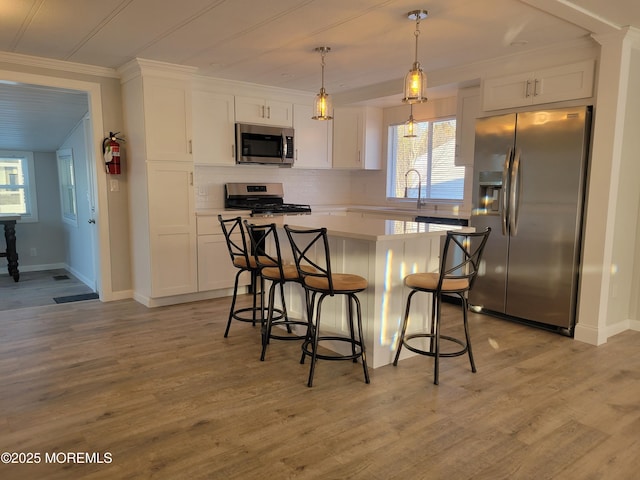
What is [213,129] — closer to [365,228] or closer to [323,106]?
[323,106]

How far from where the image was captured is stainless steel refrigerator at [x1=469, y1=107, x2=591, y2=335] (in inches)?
142

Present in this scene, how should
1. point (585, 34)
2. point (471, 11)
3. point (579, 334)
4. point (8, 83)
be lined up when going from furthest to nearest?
point (8, 83), point (579, 334), point (585, 34), point (471, 11)

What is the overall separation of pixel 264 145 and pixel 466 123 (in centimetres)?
233

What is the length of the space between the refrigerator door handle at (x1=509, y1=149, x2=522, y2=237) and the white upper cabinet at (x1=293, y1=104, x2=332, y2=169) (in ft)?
9.15

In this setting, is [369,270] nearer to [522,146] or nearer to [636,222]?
[522,146]

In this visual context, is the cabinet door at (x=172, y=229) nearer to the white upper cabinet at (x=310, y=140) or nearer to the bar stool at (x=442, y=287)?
the white upper cabinet at (x=310, y=140)

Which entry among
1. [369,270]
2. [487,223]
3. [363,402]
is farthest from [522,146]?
[363,402]

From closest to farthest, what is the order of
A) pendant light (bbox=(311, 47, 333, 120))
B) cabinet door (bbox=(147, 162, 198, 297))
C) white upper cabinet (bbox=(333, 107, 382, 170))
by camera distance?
pendant light (bbox=(311, 47, 333, 120))
cabinet door (bbox=(147, 162, 198, 297))
white upper cabinet (bbox=(333, 107, 382, 170))

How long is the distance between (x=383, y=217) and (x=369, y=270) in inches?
102

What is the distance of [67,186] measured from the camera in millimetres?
6504

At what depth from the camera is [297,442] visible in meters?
2.19

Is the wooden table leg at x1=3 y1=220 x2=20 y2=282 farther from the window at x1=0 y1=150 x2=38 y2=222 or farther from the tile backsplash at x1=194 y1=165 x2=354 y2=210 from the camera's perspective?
the tile backsplash at x1=194 y1=165 x2=354 y2=210

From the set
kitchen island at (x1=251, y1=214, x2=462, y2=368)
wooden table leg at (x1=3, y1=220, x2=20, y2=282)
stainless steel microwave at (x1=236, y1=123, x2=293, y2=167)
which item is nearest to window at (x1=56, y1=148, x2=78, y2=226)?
wooden table leg at (x1=3, y1=220, x2=20, y2=282)

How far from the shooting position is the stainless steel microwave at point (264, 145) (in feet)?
17.2
